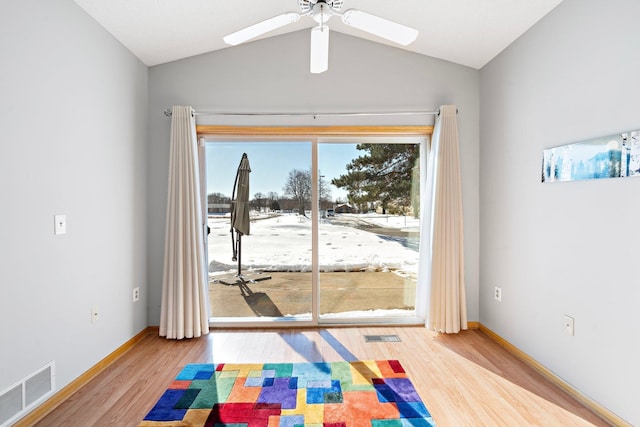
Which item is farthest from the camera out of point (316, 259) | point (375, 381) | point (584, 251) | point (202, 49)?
point (316, 259)

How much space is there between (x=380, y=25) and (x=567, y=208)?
1.71 metres

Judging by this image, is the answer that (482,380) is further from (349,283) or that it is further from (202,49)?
(202,49)

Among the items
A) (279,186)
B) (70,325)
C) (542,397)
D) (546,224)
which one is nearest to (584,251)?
(546,224)

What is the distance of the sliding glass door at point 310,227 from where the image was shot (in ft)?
11.4

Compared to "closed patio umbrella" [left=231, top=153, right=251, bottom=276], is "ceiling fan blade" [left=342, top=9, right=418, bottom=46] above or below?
above

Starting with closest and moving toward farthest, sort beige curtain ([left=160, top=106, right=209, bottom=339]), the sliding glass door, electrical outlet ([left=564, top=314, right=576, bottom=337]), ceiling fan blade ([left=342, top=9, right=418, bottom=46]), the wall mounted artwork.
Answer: ceiling fan blade ([left=342, top=9, right=418, bottom=46]), the wall mounted artwork, electrical outlet ([left=564, top=314, right=576, bottom=337]), beige curtain ([left=160, top=106, right=209, bottom=339]), the sliding glass door

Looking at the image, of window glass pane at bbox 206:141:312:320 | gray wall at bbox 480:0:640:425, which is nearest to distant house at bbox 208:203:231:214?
window glass pane at bbox 206:141:312:320

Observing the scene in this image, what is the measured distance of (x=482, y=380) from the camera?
2432 mm

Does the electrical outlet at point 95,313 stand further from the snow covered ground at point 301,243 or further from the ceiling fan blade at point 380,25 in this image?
the ceiling fan blade at point 380,25

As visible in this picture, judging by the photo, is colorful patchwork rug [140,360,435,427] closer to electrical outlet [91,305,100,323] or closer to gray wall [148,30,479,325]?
electrical outlet [91,305,100,323]

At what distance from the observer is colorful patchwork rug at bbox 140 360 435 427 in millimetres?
1969

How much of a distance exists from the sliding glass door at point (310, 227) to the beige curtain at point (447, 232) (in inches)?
11.7

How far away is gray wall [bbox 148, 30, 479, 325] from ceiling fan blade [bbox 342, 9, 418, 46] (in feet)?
5.13

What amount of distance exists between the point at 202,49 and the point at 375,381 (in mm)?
3130
